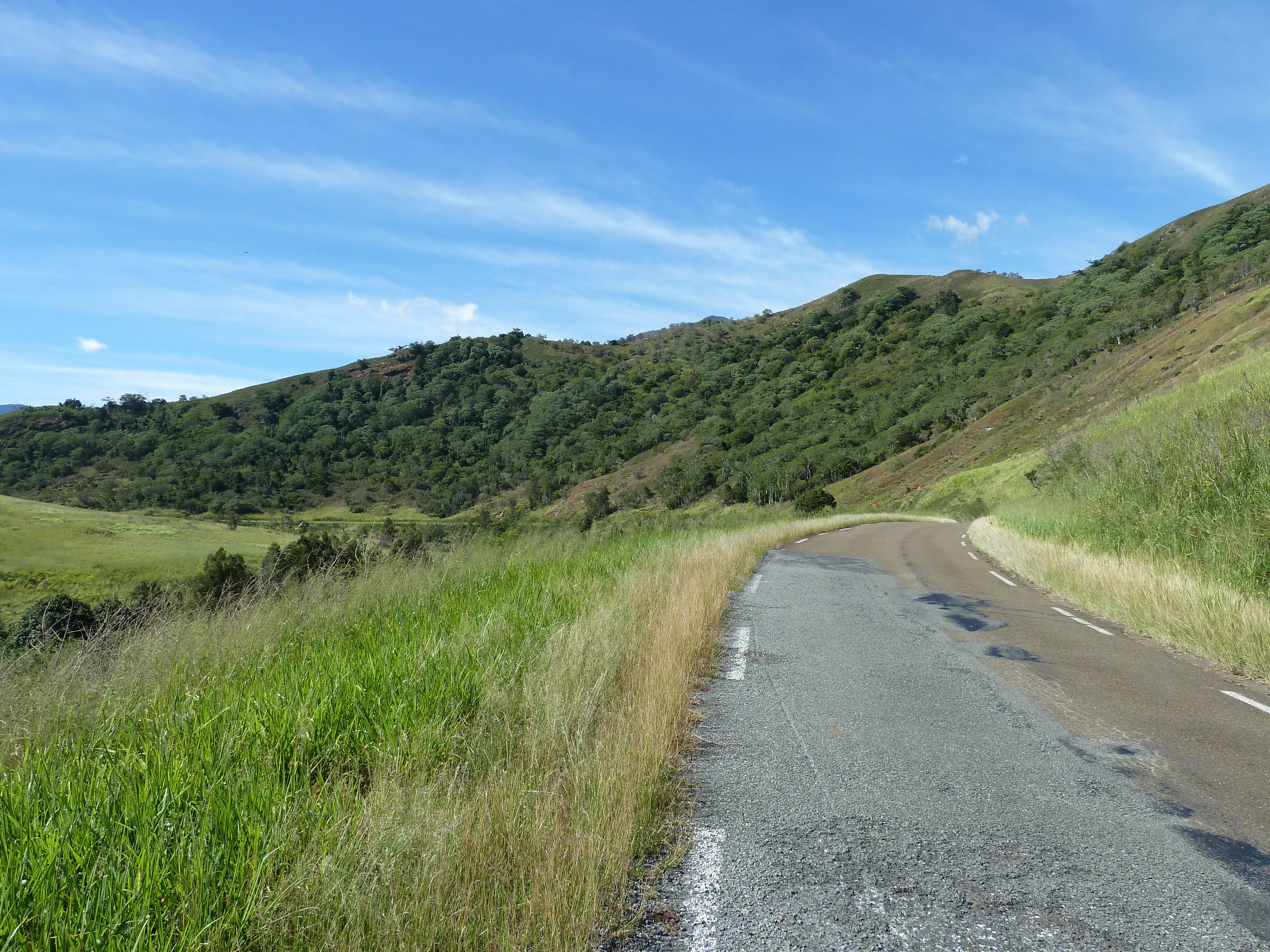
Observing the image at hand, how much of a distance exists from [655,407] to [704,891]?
144 m

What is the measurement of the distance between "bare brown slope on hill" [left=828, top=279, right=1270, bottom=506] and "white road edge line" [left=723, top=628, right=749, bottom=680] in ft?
123

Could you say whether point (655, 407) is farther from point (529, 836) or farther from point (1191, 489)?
point (529, 836)

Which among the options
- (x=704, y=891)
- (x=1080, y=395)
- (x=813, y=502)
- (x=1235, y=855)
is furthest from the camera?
(x=1080, y=395)

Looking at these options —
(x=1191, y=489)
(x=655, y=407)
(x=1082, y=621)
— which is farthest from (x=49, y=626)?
(x=655, y=407)

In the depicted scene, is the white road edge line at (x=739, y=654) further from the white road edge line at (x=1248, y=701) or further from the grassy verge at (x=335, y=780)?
the white road edge line at (x=1248, y=701)

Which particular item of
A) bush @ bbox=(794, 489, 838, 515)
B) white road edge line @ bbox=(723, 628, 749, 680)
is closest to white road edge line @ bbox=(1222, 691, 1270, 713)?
white road edge line @ bbox=(723, 628, 749, 680)

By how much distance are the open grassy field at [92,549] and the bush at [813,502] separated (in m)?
31.0

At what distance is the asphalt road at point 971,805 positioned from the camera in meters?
2.43

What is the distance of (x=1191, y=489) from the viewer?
1016 cm

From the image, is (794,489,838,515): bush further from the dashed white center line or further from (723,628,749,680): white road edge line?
(723,628,749,680): white road edge line

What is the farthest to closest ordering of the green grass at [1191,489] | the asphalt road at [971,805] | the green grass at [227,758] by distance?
1. the green grass at [1191,489]
2. the asphalt road at [971,805]
3. the green grass at [227,758]

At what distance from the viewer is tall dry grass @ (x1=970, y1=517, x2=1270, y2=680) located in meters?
6.34

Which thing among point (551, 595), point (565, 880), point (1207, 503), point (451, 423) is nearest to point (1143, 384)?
point (1207, 503)

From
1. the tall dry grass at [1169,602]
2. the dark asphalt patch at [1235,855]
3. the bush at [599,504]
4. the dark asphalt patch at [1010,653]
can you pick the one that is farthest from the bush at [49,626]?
the bush at [599,504]
